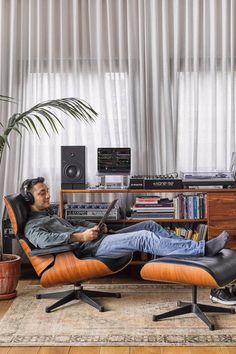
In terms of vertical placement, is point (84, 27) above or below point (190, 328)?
above

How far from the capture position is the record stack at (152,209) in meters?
4.64

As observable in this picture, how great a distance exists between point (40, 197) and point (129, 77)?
1.70 meters

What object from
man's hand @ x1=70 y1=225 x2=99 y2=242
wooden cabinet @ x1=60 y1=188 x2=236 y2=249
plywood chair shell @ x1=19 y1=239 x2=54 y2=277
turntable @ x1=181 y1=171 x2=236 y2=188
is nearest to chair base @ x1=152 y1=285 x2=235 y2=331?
man's hand @ x1=70 y1=225 x2=99 y2=242

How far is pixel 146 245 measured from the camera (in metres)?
3.63

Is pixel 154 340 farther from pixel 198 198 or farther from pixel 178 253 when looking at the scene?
pixel 198 198

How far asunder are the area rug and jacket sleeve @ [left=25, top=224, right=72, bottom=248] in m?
0.47

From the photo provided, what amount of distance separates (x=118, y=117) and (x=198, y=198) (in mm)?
1107

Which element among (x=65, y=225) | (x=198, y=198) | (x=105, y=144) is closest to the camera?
(x=65, y=225)

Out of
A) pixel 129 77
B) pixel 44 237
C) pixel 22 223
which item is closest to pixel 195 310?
pixel 44 237

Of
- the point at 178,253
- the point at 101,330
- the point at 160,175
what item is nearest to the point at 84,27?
the point at 160,175

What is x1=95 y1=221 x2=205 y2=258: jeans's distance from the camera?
351 centimetres

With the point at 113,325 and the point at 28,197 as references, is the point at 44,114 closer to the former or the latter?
the point at 28,197

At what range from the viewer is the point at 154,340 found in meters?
3.06

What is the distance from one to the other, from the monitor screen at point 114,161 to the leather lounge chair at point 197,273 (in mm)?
1454
